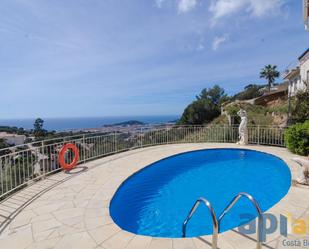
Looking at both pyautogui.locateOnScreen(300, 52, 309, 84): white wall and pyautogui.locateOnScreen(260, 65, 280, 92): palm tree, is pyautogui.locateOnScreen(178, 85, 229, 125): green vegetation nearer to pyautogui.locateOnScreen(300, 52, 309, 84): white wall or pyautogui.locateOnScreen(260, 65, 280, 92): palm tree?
pyautogui.locateOnScreen(300, 52, 309, 84): white wall

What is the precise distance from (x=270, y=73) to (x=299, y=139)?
132 ft

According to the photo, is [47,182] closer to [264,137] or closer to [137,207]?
[137,207]

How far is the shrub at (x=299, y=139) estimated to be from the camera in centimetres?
736

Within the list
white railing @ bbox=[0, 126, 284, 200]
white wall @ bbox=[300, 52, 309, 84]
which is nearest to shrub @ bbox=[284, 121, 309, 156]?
white railing @ bbox=[0, 126, 284, 200]

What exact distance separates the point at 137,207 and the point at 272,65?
46619 millimetres

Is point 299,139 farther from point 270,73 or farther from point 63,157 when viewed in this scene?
point 270,73

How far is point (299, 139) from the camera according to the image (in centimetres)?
752

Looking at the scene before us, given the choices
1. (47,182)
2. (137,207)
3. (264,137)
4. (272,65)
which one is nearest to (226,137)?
(264,137)

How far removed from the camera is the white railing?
14.8 ft

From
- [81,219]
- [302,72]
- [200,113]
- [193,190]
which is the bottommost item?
[193,190]

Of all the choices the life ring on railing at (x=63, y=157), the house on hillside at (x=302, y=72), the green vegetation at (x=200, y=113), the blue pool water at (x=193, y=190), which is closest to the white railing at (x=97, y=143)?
the life ring on railing at (x=63, y=157)

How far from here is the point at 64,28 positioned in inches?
279

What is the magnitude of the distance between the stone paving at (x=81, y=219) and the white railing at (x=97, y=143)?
0.39 meters

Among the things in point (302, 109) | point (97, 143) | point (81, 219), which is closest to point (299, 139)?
point (302, 109)
